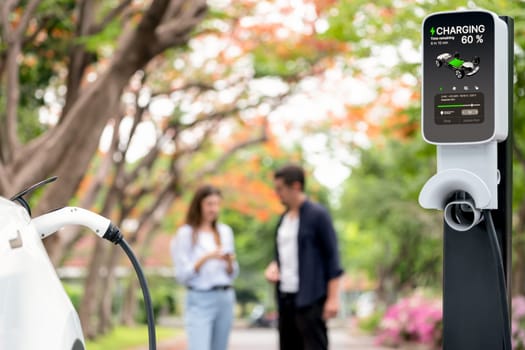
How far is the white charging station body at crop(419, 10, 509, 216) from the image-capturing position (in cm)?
405

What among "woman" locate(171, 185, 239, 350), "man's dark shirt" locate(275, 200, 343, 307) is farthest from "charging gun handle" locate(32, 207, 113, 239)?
"woman" locate(171, 185, 239, 350)

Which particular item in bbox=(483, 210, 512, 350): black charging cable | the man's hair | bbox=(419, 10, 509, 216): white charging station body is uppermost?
bbox=(419, 10, 509, 216): white charging station body

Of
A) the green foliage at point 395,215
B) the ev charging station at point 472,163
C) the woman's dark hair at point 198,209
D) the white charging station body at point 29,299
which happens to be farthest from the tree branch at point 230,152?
the white charging station body at point 29,299

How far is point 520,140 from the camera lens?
1442 cm

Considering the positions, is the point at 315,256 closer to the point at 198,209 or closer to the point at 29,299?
the point at 198,209

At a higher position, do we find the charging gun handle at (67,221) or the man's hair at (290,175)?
the charging gun handle at (67,221)

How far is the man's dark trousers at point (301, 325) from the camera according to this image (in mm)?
7078

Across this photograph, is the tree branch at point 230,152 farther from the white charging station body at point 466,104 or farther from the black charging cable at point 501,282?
the black charging cable at point 501,282

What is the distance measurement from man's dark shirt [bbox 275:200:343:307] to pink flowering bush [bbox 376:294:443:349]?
11.2 meters

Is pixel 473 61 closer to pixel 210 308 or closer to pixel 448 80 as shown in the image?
pixel 448 80

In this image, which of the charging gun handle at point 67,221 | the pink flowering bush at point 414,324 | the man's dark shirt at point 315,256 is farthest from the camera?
the pink flowering bush at point 414,324

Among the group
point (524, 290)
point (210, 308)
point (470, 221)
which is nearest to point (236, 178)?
point (524, 290)

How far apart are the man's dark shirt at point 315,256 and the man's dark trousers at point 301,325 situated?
8cm

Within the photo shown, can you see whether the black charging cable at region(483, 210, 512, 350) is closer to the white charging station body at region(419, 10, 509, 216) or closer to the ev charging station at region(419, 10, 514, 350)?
the ev charging station at region(419, 10, 514, 350)
